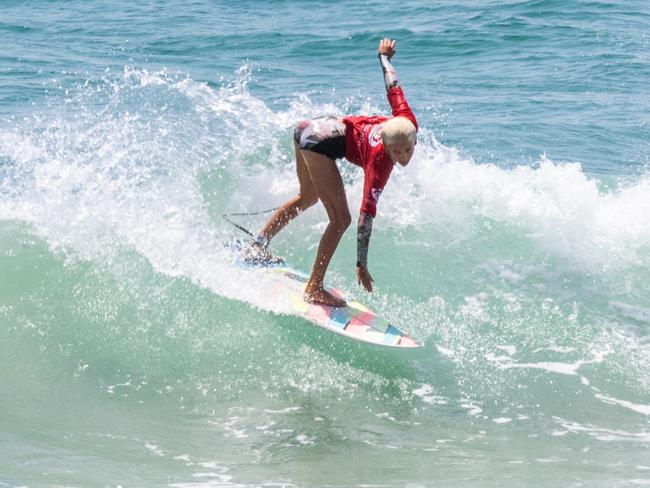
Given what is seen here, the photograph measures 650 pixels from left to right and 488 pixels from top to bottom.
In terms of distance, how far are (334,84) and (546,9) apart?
5.93 metres

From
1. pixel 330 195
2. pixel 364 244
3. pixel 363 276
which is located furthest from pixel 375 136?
pixel 363 276

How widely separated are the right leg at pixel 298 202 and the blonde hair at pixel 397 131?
1157 millimetres

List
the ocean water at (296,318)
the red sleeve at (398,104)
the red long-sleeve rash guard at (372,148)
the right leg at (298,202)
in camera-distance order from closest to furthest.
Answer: the ocean water at (296,318)
the red long-sleeve rash guard at (372,148)
the red sleeve at (398,104)
the right leg at (298,202)

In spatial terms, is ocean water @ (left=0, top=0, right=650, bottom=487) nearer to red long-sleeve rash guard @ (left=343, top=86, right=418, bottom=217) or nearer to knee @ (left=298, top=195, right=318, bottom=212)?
knee @ (left=298, top=195, right=318, bottom=212)

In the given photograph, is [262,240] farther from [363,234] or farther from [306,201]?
[363,234]

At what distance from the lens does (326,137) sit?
253 inches

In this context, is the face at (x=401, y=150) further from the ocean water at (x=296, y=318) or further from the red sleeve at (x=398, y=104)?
the ocean water at (x=296, y=318)

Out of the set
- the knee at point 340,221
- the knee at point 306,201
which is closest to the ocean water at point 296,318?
the knee at point 306,201

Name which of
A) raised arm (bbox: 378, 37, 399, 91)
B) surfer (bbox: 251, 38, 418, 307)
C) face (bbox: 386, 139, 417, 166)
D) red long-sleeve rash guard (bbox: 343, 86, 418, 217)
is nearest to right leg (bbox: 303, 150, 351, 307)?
surfer (bbox: 251, 38, 418, 307)

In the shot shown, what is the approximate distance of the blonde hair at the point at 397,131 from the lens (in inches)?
222

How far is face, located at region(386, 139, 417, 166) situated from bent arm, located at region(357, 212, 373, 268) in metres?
0.43

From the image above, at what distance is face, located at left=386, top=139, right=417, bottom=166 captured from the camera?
5.68m

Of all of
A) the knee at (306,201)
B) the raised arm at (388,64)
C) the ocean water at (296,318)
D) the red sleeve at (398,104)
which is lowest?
the ocean water at (296,318)

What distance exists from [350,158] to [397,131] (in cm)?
86
